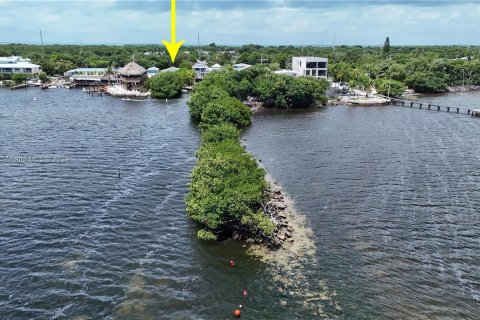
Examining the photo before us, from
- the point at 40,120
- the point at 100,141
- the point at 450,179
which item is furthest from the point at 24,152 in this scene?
the point at 450,179

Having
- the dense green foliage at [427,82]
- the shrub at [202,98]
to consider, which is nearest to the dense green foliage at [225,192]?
the shrub at [202,98]

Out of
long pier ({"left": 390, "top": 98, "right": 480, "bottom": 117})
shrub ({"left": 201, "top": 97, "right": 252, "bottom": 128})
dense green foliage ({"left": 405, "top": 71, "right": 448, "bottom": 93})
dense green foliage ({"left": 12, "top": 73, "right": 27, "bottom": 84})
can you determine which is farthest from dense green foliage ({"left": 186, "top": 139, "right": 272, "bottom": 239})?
dense green foliage ({"left": 12, "top": 73, "right": 27, "bottom": 84})

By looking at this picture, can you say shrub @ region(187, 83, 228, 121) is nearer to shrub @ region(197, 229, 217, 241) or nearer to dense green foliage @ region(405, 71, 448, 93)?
shrub @ region(197, 229, 217, 241)

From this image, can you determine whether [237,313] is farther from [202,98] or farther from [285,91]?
[285,91]

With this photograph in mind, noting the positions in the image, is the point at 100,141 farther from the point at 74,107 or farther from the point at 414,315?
the point at 414,315

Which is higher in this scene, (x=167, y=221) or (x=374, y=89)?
(x=374, y=89)

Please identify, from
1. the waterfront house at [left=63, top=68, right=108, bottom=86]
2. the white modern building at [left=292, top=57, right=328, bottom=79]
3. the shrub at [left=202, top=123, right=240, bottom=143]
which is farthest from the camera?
the waterfront house at [left=63, top=68, right=108, bottom=86]
